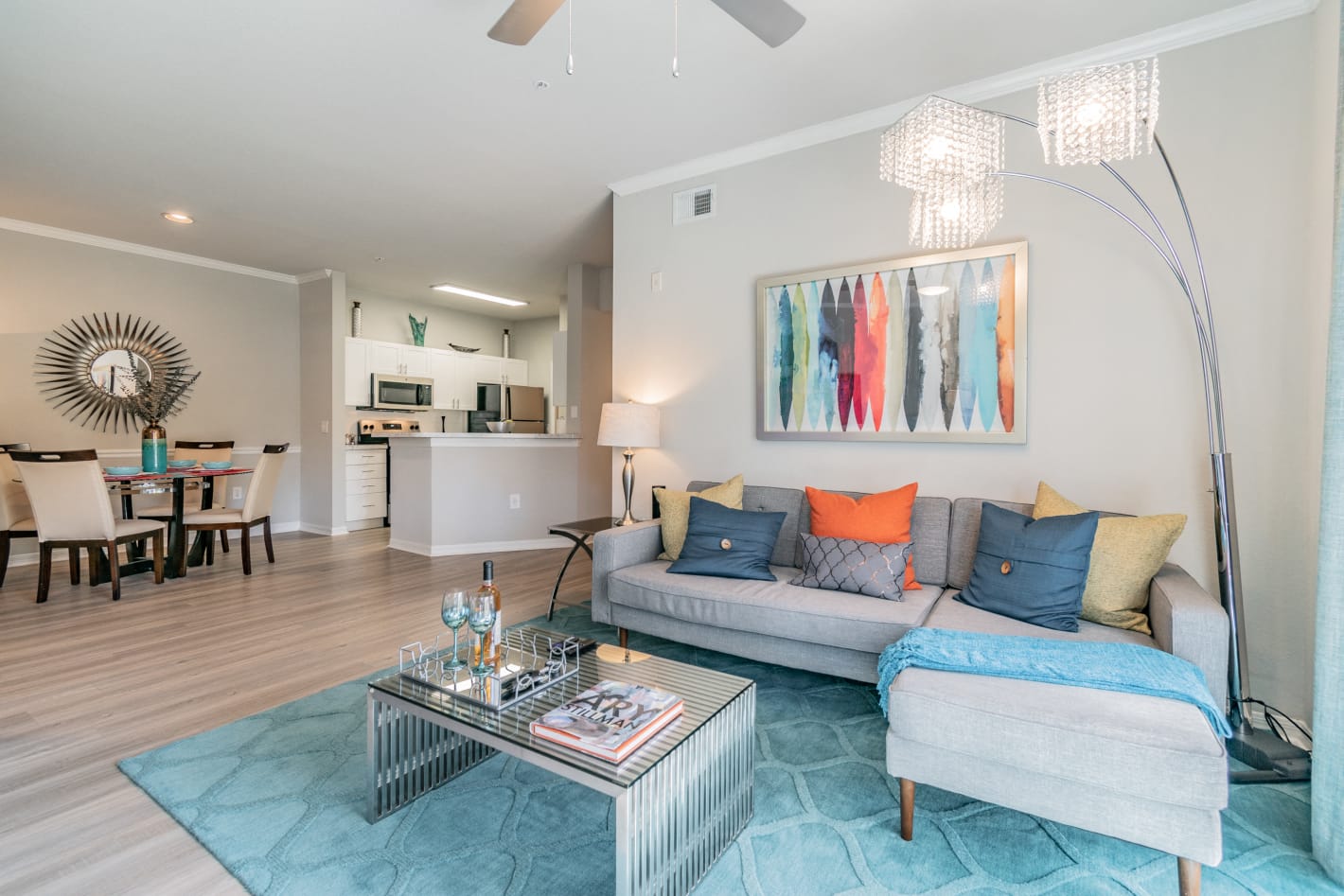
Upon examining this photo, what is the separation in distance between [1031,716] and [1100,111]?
1801 millimetres

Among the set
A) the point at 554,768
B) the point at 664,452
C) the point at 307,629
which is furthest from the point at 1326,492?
the point at 307,629

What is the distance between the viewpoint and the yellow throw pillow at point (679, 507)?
123 inches

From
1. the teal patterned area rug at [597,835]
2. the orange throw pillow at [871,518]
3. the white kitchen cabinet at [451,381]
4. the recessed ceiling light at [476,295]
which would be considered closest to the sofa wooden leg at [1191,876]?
the teal patterned area rug at [597,835]

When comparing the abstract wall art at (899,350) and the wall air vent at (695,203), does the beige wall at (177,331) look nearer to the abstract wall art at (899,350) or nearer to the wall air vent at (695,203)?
the wall air vent at (695,203)

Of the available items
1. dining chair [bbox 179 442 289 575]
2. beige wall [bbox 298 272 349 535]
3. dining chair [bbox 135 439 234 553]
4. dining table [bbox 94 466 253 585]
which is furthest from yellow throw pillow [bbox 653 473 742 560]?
beige wall [bbox 298 272 349 535]

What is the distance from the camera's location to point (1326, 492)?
1557mm

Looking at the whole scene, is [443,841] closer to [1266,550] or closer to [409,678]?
[409,678]

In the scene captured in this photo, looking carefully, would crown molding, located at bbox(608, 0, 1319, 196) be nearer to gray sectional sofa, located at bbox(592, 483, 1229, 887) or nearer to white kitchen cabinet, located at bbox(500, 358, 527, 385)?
gray sectional sofa, located at bbox(592, 483, 1229, 887)

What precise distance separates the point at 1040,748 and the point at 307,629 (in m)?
3.39

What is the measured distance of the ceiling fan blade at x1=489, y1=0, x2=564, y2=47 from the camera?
185 centimetres

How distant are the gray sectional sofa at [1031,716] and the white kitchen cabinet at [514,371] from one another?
649 cm

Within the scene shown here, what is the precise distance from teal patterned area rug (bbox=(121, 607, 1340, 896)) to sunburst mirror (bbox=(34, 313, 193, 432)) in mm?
4708

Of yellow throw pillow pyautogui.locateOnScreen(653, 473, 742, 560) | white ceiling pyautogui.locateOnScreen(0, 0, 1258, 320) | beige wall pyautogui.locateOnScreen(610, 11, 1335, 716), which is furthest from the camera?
yellow throw pillow pyautogui.locateOnScreen(653, 473, 742, 560)

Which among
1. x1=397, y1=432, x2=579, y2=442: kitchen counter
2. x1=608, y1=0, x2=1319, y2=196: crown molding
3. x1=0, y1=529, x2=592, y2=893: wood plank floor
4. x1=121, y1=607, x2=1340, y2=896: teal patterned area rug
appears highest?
x1=608, y1=0, x2=1319, y2=196: crown molding
